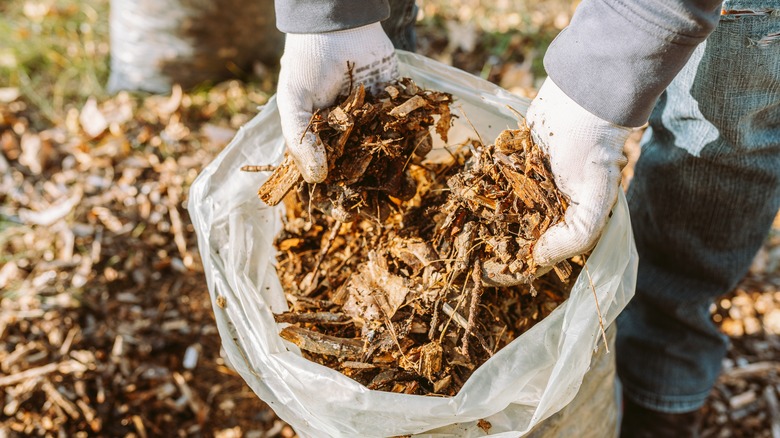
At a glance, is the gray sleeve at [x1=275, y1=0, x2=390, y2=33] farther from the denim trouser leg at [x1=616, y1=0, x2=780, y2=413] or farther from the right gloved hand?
the denim trouser leg at [x1=616, y1=0, x2=780, y2=413]

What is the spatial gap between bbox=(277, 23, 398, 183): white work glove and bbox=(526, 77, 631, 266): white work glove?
36 cm

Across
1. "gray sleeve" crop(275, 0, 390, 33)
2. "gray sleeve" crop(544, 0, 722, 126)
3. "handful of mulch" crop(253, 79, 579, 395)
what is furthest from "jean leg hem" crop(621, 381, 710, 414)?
"gray sleeve" crop(275, 0, 390, 33)

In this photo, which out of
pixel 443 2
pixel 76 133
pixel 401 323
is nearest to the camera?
pixel 401 323

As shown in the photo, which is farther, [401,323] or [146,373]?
[146,373]

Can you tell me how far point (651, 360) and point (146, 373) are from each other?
52.4 inches

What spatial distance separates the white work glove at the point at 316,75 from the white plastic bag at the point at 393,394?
22cm

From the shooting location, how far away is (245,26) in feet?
7.78

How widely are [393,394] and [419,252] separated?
0.94 ft

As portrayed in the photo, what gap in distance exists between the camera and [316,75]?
116 centimetres

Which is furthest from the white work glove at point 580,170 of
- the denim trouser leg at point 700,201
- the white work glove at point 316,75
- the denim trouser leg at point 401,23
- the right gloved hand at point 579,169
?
the denim trouser leg at point 401,23

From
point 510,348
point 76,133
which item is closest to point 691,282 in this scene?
point 510,348

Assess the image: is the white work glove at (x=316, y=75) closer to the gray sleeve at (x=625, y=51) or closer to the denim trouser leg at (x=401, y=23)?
the denim trouser leg at (x=401, y=23)

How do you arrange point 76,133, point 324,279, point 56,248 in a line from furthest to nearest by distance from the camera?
1. point 76,133
2. point 56,248
3. point 324,279

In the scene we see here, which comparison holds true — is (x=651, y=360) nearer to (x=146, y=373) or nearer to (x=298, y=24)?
(x=298, y=24)
